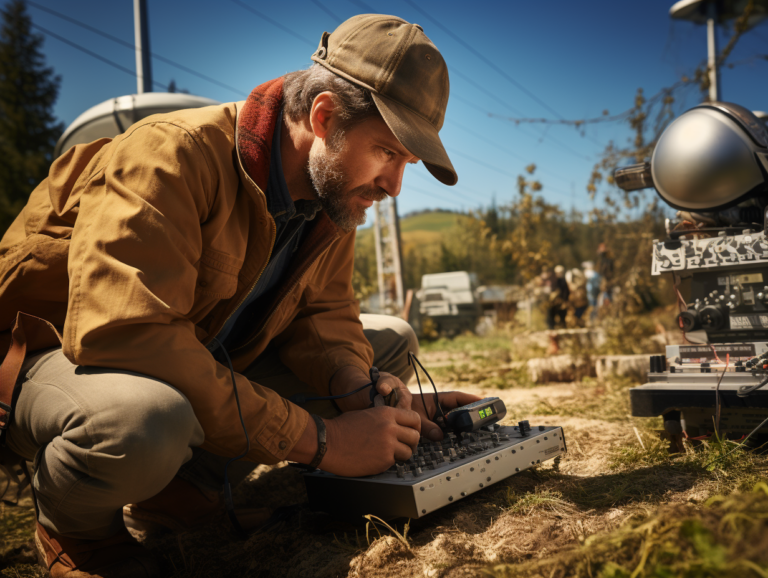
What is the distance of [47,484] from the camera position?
4.61 ft

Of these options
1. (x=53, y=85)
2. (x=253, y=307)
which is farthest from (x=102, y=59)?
(x=253, y=307)

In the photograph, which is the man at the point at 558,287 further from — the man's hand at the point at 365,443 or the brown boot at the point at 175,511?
the man's hand at the point at 365,443

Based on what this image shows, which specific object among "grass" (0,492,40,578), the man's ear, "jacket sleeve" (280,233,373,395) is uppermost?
the man's ear

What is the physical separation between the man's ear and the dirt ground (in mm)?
1269

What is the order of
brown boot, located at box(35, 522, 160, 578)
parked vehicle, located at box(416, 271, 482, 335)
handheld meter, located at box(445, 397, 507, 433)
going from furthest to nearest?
parked vehicle, located at box(416, 271, 482, 335)
handheld meter, located at box(445, 397, 507, 433)
brown boot, located at box(35, 522, 160, 578)

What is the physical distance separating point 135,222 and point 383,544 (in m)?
1.06

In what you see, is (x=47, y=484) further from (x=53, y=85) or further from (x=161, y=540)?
(x=53, y=85)

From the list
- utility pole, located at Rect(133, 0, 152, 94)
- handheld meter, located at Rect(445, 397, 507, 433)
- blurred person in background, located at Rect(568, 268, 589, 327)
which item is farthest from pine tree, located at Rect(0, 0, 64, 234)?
handheld meter, located at Rect(445, 397, 507, 433)

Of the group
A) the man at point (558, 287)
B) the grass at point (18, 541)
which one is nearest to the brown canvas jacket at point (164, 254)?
the grass at point (18, 541)

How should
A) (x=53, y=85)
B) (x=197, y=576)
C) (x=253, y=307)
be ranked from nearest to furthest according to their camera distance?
(x=197, y=576), (x=253, y=307), (x=53, y=85)

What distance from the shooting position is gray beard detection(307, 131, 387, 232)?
6.07 ft

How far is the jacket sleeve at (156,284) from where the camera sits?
53.9 inches

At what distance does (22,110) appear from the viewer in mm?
17484

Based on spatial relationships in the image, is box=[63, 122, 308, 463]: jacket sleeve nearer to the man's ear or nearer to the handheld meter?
the man's ear
